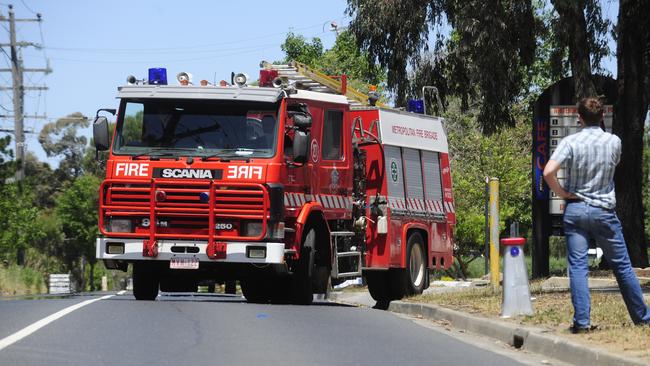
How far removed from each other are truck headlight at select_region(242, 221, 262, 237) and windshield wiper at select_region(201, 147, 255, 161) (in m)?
0.89

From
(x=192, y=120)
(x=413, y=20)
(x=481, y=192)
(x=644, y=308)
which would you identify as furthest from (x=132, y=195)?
(x=481, y=192)

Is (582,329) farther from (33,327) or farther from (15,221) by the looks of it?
(15,221)

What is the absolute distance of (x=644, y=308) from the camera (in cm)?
1172

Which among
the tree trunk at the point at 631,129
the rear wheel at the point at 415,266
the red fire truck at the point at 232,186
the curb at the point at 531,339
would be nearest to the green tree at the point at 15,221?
the tree trunk at the point at 631,129

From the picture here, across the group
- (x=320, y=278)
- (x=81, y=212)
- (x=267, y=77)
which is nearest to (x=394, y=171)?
(x=320, y=278)

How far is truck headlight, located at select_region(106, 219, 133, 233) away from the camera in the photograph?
1756 cm

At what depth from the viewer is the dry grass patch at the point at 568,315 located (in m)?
10.7

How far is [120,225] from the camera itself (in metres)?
17.6

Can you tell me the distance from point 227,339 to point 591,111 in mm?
4000

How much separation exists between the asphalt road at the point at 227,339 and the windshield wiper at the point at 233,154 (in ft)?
7.25

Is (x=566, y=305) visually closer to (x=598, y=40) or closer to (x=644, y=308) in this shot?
(x=644, y=308)

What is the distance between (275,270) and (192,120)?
2387 millimetres

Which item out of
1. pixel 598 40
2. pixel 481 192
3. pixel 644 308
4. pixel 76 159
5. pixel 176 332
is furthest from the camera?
pixel 76 159

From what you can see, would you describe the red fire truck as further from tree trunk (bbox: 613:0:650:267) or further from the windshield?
tree trunk (bbox: 613:0:650:267)
